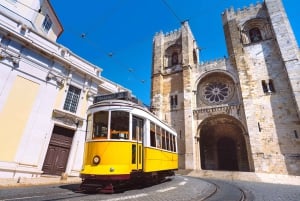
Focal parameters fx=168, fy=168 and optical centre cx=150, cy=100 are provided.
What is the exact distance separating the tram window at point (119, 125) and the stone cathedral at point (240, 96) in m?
12.4

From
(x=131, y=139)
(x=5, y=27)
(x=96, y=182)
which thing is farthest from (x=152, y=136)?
(x=5, y=27)

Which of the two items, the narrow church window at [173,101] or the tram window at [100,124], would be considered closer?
the tram window at [100,124]

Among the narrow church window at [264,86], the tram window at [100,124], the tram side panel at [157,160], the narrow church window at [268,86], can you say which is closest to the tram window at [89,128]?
the tram window at [100,124]

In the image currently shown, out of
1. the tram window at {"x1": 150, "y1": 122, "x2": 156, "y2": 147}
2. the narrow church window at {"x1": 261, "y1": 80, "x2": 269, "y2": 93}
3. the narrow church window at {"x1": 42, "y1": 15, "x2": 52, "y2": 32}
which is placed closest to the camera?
the tram window at {"x1": 150, "y1": 122, "x2": 156, "y2": 147}

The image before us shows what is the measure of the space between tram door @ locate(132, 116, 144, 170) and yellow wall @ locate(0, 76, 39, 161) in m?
6.35

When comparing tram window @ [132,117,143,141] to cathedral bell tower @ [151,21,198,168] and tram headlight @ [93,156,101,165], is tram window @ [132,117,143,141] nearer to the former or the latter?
tram headlight @ [93,156,101,165]

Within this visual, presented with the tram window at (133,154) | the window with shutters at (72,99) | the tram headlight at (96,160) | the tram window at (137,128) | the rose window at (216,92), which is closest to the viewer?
the tram headlight at (96,160)

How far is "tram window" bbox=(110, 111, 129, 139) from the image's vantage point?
5465mm

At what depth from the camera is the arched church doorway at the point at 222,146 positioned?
1798cm

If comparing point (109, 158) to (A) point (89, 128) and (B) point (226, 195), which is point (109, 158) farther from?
(B) point (226, 195)

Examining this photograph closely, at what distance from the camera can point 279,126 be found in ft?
46.6

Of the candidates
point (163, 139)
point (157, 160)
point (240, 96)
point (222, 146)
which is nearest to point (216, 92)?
point (240, 96)

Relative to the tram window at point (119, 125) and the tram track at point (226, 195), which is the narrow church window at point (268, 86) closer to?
the tram track at point (226, 195)

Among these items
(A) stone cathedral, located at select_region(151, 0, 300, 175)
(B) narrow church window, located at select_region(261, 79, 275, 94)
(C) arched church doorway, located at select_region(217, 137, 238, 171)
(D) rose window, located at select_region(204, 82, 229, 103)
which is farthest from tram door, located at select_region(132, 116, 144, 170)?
(C) arched church doorway, located at select_region(217, 137, 238, 171)
